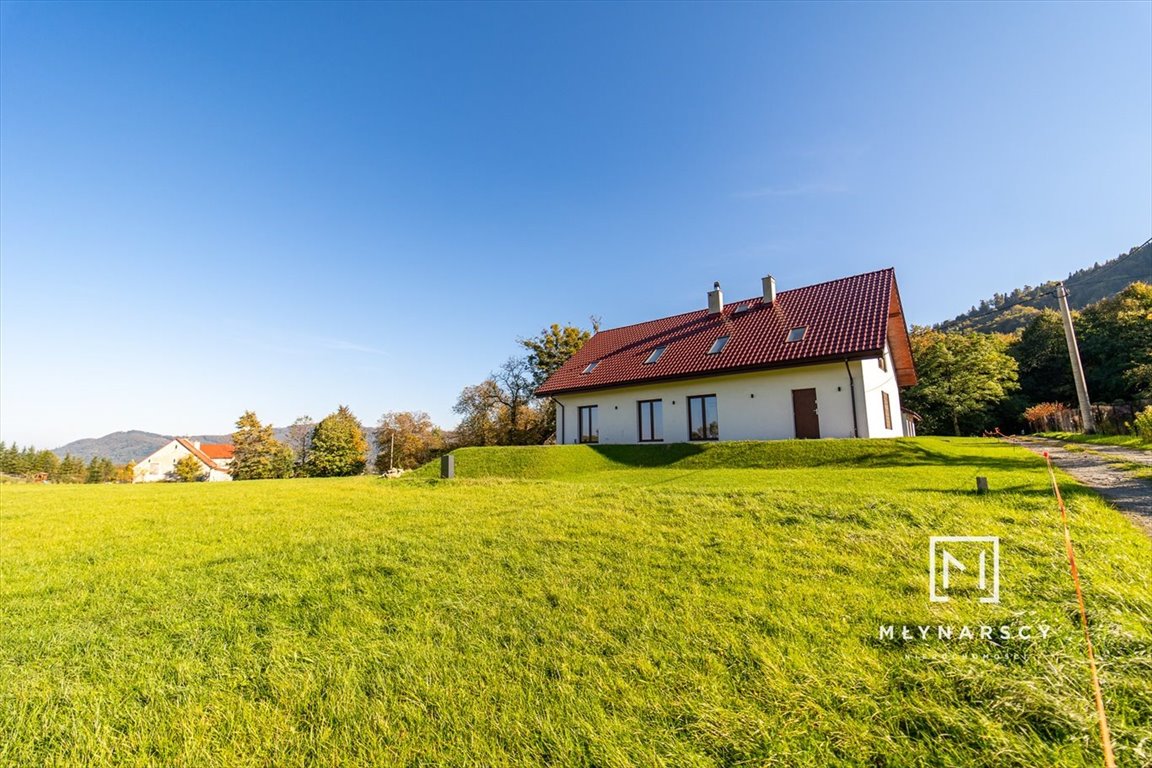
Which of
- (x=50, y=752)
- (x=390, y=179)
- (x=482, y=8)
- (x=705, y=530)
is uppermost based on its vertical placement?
(x=482, y=8)

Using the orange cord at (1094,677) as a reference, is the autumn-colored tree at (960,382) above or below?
above

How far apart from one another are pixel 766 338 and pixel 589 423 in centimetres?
789

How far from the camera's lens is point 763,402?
1542cm

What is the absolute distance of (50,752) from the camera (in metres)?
2.46

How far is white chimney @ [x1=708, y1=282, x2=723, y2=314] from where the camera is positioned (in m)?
19.5

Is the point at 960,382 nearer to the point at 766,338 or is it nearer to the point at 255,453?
the point at 766,338

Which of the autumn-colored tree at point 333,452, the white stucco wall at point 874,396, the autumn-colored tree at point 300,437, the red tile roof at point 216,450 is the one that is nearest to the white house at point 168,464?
the red tile roof at point 216,450

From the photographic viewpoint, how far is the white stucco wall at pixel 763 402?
46.3 feet

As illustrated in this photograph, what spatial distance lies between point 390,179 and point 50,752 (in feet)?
52.1

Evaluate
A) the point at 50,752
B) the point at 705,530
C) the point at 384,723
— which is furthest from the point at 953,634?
the point at 50,752

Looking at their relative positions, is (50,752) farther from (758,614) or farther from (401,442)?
(401,442)

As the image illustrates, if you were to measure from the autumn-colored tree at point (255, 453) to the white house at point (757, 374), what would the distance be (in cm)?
4126

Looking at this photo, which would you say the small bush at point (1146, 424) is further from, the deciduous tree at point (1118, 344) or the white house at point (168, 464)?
the white house at point (168, 464)

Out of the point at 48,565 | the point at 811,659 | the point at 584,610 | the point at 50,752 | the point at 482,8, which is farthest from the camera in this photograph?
the point at 482,8
